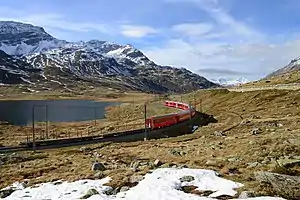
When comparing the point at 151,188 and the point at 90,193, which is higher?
the point at 151,188

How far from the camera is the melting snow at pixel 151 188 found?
2069 cm

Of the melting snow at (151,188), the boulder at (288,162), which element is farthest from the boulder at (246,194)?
the boulder at (288,162)

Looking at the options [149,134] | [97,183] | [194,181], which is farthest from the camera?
[149,134]

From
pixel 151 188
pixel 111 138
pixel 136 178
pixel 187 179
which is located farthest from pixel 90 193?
pixel 111 138

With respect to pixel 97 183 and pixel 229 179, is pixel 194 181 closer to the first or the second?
pixel 229 179

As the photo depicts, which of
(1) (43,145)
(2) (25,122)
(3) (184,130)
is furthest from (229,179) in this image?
(2) (25,122)

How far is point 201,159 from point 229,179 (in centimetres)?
821

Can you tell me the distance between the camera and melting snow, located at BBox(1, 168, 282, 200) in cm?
2069

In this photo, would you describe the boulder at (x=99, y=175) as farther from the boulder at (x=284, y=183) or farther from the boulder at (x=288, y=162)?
the boulder at (x=288, y=162)

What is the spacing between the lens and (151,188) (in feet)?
72.2

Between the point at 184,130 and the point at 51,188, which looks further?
the point at 184,130

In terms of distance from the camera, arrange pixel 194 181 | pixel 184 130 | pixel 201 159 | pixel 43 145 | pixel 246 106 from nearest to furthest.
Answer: pixel 194 181, pixel 201 159, pixel 43 145, pixel 184 130, pixel 246 106

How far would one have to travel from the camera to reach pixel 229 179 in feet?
75.7

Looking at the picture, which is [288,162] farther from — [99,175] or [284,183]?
[99,175]
